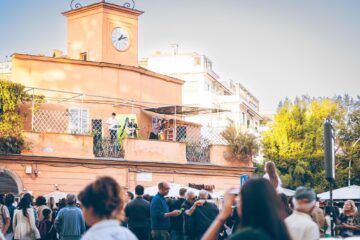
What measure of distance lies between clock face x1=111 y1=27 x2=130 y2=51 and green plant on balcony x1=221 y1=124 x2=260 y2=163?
7.08 m

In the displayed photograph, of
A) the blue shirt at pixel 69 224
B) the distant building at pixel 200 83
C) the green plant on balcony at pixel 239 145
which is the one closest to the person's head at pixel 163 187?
the blue shirt at pixel 69 224

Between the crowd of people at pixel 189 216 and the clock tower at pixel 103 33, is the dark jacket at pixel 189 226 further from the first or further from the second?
the clock tower at pixel 103 33

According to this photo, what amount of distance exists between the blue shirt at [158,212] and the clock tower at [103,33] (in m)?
23.5

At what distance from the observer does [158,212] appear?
18.0 meters

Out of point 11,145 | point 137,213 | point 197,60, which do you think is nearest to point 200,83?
point 197,60

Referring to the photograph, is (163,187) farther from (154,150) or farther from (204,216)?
(154,150)

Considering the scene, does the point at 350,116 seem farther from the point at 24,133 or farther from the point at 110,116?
the point at 24,133

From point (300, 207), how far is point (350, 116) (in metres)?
54.0

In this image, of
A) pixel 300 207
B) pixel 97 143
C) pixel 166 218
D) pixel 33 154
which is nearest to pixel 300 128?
pixel 97 143

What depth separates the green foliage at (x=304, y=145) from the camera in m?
52.8

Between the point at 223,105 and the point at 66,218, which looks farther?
the point at 223,105

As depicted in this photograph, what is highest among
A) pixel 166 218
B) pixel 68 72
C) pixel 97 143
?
pixel 68 72

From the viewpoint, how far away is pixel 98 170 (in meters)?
34.0

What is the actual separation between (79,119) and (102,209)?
3185cm
